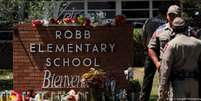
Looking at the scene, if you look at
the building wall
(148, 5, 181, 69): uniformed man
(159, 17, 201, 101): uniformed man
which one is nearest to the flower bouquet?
(148, 5, 181, 69): uniformed man

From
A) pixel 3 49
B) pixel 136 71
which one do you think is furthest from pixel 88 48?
pixel 3 49

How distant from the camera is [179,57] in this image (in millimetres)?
7820

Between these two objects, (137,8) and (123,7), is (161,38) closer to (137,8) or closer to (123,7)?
(137,8)

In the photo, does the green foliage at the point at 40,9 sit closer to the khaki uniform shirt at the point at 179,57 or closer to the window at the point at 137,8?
the window at the point at 137,8

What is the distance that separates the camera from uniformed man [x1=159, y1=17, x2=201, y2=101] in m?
7.80

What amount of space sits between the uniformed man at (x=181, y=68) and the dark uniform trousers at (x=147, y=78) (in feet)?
11.0

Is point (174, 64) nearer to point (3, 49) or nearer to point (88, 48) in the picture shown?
point (88, 48)

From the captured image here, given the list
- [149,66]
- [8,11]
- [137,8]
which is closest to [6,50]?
[8,11]

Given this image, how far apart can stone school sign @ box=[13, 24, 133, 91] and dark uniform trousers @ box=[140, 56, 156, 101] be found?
0.36 metres

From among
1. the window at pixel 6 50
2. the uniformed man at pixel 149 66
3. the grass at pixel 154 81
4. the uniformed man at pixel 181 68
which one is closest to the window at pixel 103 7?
the window at pixel 6 50

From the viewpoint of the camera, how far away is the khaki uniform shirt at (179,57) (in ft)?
25.6

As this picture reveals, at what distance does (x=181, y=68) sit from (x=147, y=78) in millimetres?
3622

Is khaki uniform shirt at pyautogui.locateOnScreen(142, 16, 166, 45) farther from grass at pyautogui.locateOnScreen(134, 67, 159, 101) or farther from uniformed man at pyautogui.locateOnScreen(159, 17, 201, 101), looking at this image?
uniformed man at pyautogui.locateOnScreen(159, 17, 201, 101)

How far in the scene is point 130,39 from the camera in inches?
434
